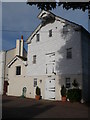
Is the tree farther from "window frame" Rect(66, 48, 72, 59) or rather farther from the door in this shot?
the door

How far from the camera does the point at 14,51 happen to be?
3809 cm

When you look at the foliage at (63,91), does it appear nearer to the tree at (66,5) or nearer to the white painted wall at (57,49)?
the white painted wall at (57,49)

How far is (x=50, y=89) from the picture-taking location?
74.7ft

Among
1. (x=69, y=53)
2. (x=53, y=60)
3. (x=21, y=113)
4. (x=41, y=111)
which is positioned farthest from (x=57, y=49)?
(x=21, y=113)

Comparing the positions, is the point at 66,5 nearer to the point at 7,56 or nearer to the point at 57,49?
the point at 57,49

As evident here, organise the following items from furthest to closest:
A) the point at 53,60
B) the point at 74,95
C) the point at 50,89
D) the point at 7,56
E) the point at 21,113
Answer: the point at 7,56 → the point at 53,60 → the point at 50,89 → the point at 74,95 → the point at 21,113

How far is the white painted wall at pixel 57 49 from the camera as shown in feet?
68.5

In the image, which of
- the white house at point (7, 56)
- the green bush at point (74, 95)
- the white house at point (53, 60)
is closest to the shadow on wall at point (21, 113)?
the green bush at point (74, 95)

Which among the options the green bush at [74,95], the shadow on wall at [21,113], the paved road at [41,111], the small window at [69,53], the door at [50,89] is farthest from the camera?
the door at [50,89]

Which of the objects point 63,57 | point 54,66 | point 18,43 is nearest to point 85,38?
point 63,57

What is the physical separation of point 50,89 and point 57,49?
4.88 m

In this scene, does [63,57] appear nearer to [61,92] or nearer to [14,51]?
[61,92]

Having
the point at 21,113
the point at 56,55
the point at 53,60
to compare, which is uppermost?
the point at 56,55

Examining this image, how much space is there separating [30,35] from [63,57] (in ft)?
22.4
